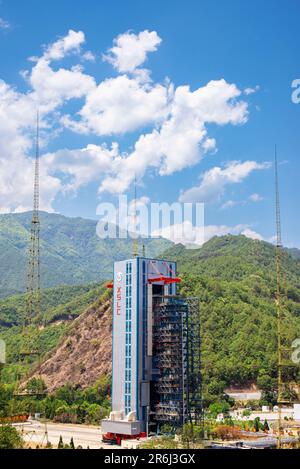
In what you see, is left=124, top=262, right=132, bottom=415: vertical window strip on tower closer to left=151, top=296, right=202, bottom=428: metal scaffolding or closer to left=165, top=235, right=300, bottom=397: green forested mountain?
left=151, top=296, right=202, bottom=428: metal scaffolding

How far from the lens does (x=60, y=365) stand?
98688 millimetres

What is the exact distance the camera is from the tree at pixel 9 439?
38.3 m

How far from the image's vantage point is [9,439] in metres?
39.1

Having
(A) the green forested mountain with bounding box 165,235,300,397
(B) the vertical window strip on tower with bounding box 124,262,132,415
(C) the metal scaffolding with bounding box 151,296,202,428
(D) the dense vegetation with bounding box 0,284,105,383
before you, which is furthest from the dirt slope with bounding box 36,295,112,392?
(C) the metal scaffolding with bounding box 151,296,202,428

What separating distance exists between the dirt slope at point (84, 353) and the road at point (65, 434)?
2070 cm

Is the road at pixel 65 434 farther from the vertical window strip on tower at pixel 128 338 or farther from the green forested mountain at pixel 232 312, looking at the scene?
the green forested mountain at pixel 232 312

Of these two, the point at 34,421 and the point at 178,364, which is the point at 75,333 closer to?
the point at 34,421

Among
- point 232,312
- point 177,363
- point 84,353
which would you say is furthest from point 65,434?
point 232,312

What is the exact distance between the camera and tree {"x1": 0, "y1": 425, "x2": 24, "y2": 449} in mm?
38297

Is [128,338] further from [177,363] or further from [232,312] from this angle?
[232,312]

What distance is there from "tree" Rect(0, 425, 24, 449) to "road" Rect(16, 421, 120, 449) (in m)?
8.80

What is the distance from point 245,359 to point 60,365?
31.2 m

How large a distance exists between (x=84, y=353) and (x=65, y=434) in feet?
127

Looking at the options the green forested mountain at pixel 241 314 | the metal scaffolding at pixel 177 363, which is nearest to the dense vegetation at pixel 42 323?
the green forested mountain at pixel 241 314
